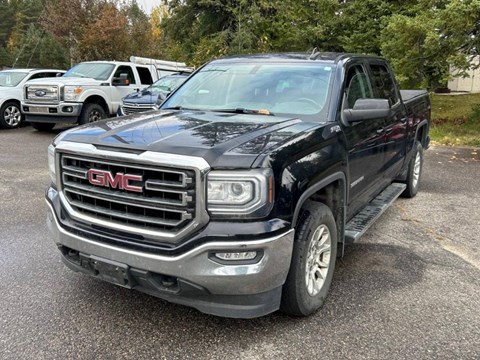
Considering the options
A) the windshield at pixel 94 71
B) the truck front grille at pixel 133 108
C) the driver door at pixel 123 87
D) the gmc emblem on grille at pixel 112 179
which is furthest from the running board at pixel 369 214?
the windshield at pixel 94 71

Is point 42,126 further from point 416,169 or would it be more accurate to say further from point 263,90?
point 263,90

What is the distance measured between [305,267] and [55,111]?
402 inches

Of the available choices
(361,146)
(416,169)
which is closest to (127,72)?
(416,169)

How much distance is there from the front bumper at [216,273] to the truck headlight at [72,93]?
9529 mm

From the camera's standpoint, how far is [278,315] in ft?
11.1

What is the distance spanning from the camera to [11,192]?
672 cm

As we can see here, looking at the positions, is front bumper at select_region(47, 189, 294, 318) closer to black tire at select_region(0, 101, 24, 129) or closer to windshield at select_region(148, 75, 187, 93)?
windshield at select_region(148, 75, 187, 93)

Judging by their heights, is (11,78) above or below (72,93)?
above

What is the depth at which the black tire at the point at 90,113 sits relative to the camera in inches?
474

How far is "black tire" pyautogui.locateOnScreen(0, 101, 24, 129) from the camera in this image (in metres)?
13.2

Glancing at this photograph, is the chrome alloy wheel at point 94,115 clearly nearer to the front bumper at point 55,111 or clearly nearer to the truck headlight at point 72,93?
the front bumper at point 55,111

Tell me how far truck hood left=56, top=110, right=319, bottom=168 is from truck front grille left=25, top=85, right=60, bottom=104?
8.73m

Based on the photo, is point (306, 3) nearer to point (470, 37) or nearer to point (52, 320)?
point (470, 37)

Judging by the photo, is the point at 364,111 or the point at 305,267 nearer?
the point at 305,267
